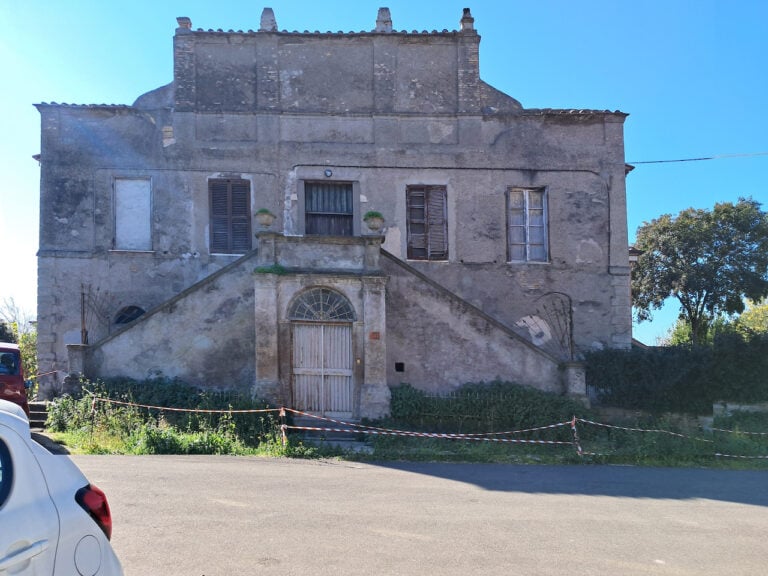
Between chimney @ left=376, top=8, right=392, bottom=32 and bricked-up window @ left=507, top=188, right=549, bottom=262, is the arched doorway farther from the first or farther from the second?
chimney @ left=376, top=8, right=392, bottom=32

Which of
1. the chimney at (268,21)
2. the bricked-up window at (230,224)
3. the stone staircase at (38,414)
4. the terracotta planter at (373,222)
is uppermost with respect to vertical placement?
the chimney at (268,21)

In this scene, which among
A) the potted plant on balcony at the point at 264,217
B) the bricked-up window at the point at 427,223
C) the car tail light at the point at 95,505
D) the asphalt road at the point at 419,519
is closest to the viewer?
the car tail light at the point at 95,505

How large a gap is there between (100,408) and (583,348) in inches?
477

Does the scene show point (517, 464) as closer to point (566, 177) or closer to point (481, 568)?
point (481, 568)

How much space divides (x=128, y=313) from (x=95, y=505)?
14686 mm

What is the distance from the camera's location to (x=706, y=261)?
24.9 meters

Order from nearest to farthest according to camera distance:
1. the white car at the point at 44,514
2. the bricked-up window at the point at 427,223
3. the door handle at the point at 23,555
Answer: the door handle at the point at 23,555 → the white car at the point at 44,514 → the bricked-up window at the point at 427,223

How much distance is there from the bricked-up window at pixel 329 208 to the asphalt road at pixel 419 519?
852 centimetres

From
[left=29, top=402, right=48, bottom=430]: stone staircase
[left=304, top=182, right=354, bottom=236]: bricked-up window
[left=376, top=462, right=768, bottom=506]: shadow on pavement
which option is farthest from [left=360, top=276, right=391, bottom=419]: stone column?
[left=29, top=402, right=48, bottom=430]: stone staircase

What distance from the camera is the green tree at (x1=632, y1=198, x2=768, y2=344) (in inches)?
944

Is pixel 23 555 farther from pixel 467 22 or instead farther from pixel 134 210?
pixel 467 22

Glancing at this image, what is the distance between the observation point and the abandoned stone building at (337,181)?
17.2 m

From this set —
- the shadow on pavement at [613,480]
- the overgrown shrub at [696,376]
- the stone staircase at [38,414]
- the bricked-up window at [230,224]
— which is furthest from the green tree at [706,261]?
the stone staircase at [38,414]

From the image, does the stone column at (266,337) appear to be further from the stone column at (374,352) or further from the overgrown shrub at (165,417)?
the stone column at (374,352)
